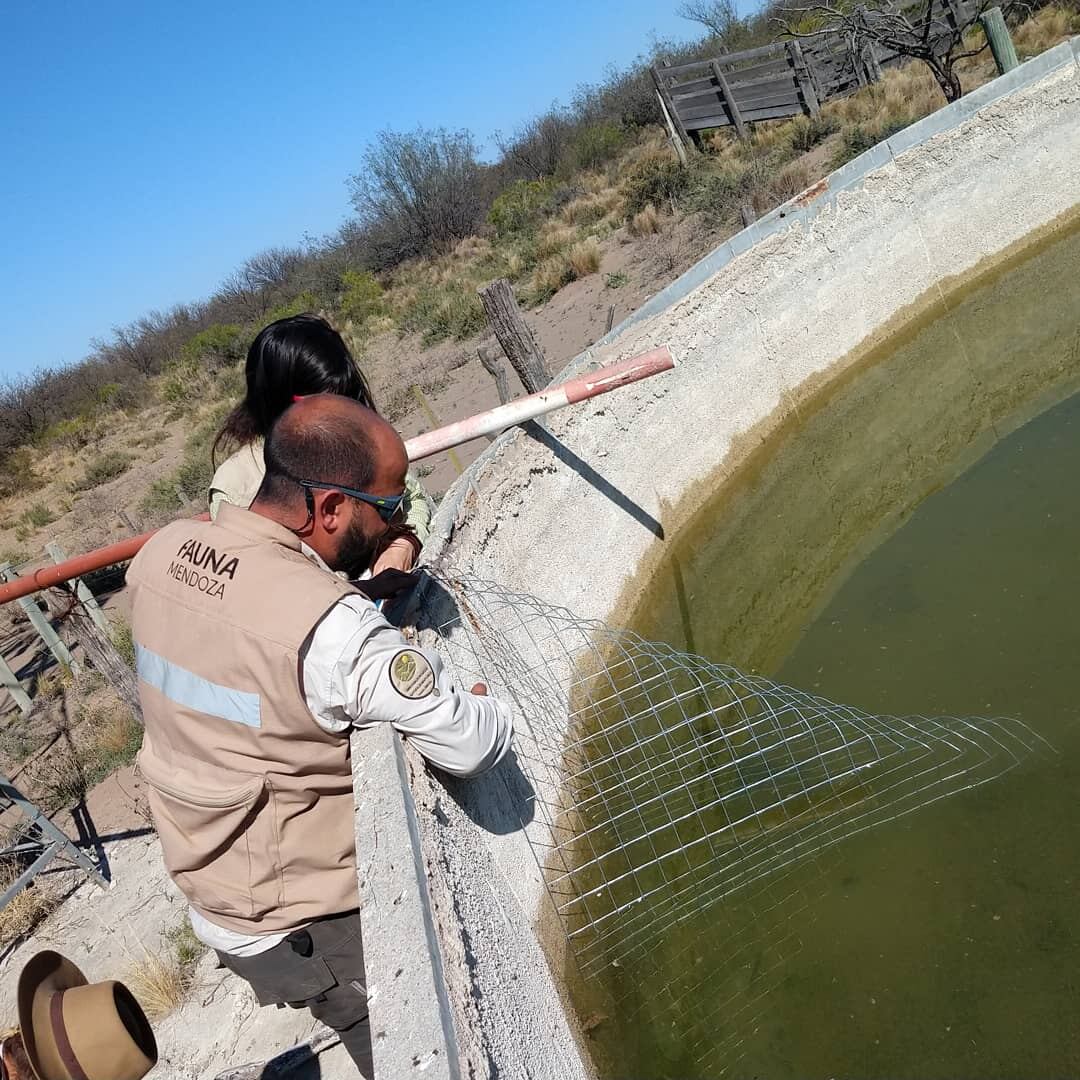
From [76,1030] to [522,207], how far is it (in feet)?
84.7

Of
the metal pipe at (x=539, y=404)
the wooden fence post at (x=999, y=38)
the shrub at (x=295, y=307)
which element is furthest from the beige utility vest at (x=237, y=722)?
the shrub at (x=295, y=307)

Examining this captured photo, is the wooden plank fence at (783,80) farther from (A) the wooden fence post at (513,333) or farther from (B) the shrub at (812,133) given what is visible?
(A) the wooden fence post at (513,333)

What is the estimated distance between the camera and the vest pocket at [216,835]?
183cm

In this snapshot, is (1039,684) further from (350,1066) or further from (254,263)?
(254,263)

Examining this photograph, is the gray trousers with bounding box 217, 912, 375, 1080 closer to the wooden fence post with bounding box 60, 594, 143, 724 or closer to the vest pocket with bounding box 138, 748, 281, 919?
the vest pocket with bounding box 138, 748, 281, 919

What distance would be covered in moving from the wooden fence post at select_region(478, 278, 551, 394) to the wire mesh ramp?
254 centimetres

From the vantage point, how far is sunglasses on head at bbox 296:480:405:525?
202 centimetres

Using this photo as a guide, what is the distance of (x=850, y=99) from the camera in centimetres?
1505

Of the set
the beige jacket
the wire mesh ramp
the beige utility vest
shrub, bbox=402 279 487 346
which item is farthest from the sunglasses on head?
shrub, bbox=402 279 487 346

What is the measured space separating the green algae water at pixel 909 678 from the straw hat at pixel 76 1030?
6.58 feet

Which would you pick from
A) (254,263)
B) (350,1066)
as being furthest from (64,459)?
(350,1066)

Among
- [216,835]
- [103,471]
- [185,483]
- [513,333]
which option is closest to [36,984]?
[216,835]

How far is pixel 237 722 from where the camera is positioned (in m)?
1.80

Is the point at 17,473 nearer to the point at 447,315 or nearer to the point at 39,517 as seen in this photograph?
the point at 39,517
